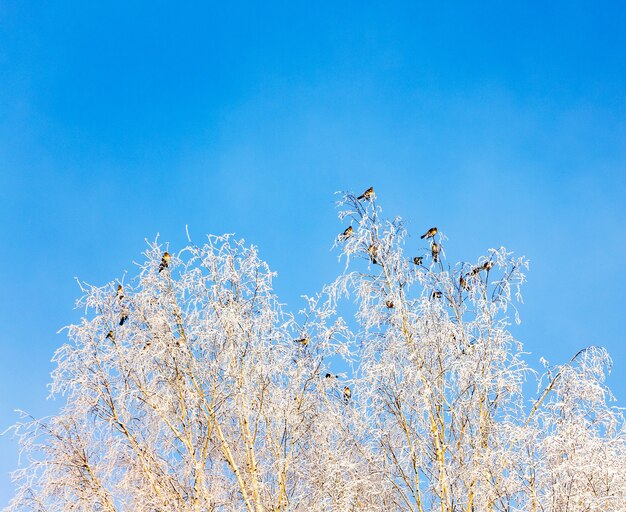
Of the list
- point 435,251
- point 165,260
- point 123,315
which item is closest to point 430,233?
point 435,251

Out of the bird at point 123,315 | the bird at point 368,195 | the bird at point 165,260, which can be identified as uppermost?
the bird at point 368,195

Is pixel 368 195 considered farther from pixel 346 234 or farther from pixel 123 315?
pixel 123 315

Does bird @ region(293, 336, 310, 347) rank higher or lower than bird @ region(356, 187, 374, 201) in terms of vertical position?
lower

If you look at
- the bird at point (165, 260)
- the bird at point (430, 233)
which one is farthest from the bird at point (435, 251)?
the bird at point (165, 260)

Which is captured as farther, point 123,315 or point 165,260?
point 165,260

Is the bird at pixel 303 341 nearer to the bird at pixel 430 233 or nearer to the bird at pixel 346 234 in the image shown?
the bird at pixel 346 234

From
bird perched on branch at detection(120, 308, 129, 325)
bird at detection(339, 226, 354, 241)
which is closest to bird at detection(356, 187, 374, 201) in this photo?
bird at detection(339, 226, 354, 241)

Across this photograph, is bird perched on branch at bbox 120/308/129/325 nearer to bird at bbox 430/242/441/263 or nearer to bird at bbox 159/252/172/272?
bird at bbox 159/252/172/272

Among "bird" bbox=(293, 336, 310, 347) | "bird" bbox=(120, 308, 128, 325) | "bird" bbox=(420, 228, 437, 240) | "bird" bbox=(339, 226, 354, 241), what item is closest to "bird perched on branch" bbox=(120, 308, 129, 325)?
"bird" bbox=(120, 308, 128, 325)

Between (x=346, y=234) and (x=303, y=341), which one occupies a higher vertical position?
(x=346, y=234)

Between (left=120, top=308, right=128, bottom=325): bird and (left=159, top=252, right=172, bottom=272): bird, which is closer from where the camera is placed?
(left=120, top=308, right=128, bottom=325): bird

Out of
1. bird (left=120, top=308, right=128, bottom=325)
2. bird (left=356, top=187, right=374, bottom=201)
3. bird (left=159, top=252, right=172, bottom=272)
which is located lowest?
bird (left=120, top=308, right=128, bottom=325)

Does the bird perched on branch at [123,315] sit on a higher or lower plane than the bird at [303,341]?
higher

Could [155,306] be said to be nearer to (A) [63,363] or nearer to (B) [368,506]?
(A) [63,363]
